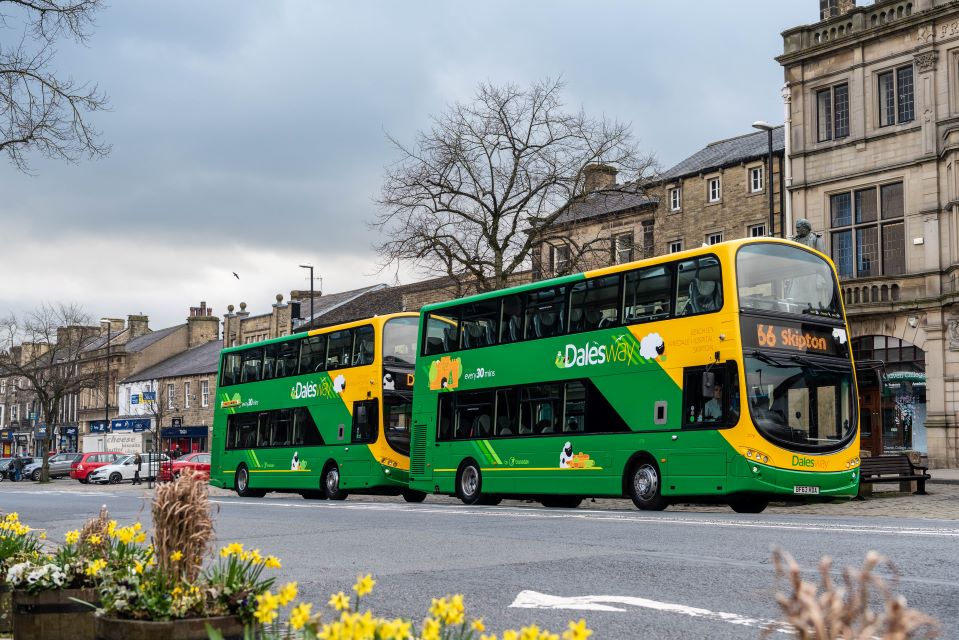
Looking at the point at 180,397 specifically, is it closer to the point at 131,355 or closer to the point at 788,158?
the point at 131,355

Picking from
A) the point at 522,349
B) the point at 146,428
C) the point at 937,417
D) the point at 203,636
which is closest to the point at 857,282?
the point at 937,417

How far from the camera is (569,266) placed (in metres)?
36.6

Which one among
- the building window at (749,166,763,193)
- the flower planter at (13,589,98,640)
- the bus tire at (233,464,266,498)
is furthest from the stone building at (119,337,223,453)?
the flower planter at (13,589,98,640)

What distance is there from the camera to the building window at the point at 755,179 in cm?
4462

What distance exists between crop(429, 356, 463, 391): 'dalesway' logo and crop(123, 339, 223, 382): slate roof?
171 feet

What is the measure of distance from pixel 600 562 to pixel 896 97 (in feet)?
102

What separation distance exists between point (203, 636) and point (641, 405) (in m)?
15.9

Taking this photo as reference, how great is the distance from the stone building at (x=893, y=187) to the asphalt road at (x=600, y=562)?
68.1 feet

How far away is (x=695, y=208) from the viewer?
47438 mm

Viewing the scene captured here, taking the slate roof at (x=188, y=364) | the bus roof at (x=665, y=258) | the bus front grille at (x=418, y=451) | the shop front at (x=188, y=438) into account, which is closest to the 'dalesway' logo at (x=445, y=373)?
the bus front grille at (x=418, y=451)

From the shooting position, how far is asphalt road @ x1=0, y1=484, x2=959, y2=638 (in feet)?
24.1

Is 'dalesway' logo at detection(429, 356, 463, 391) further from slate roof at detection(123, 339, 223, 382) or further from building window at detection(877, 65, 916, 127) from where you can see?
slate roof at detection(123, 339, 223, 382)

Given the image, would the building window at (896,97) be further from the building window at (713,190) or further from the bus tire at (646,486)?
the bus tire at (646,486)

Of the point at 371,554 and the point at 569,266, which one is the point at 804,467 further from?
the point at 569,266
